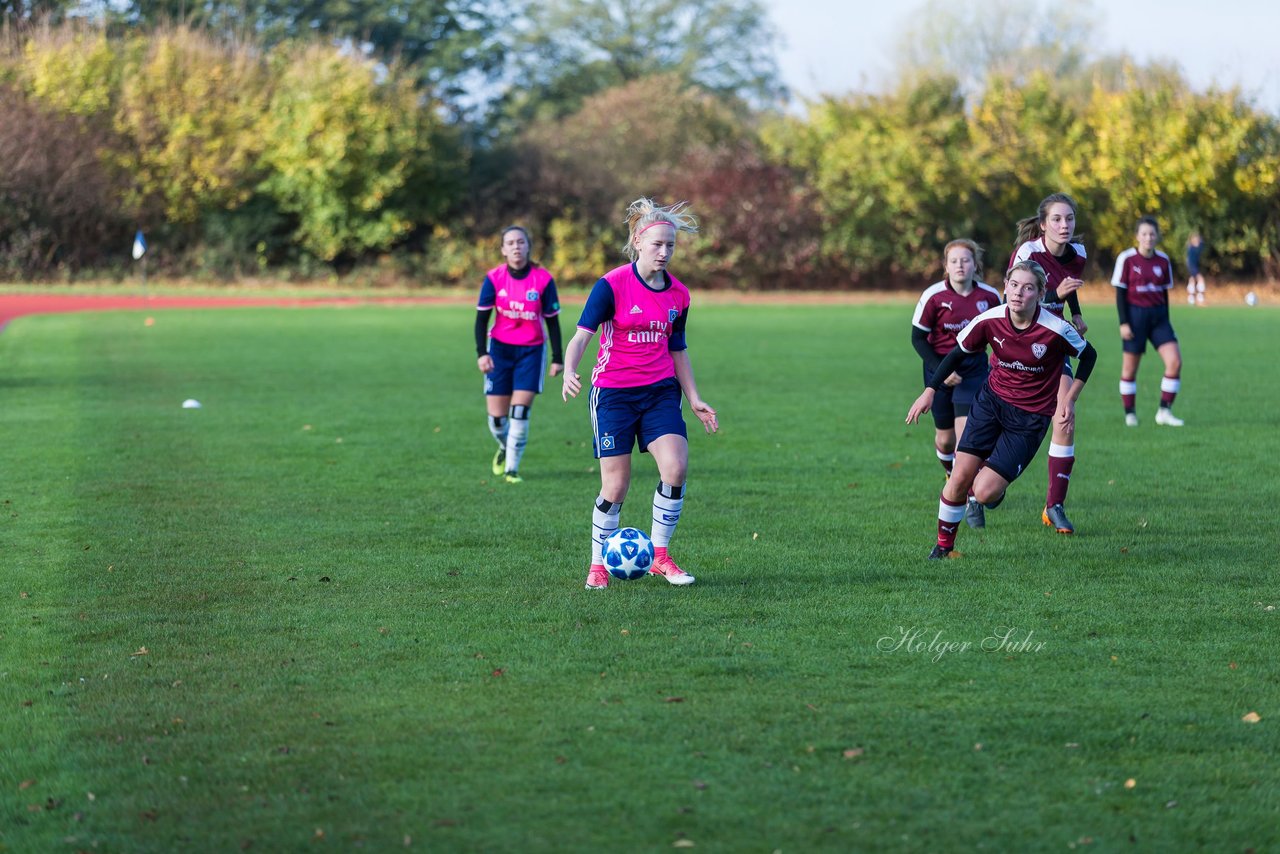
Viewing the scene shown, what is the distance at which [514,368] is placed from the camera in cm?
1155

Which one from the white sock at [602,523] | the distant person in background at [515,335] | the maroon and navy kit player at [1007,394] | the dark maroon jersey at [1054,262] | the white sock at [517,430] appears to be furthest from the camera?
the white sock at [517,430]

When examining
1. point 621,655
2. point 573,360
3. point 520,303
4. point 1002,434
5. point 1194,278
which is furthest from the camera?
point 1194,278

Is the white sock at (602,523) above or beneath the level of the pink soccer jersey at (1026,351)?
beneath

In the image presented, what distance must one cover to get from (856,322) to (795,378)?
13333 mm

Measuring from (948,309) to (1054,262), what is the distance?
716mm

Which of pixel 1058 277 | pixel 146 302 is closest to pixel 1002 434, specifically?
pixel 1058 277

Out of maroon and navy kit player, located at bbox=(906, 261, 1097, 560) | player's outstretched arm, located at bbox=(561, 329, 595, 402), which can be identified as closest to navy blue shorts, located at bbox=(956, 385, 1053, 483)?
maroon and navy kit player, located at bbox=(906, 261, 1097, 560)

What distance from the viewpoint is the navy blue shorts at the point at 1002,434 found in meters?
8.20

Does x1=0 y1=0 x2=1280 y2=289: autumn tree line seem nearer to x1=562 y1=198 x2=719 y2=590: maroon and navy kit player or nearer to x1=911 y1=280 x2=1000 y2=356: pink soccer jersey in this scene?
x1=911 y1=280 x2=1000 y2=356: pink soccer jersey

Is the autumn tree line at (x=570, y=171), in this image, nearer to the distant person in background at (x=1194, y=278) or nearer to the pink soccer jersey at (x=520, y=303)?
the distant person in background at (x=1194, y=278)

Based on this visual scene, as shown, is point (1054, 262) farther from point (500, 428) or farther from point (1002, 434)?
point (500, 428)

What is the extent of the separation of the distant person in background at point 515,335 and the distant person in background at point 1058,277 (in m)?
3.51

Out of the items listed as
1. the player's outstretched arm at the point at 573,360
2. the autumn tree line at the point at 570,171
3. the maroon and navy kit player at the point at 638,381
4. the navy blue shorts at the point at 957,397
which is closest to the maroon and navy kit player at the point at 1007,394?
the navy blue shorts at the point at 957,397

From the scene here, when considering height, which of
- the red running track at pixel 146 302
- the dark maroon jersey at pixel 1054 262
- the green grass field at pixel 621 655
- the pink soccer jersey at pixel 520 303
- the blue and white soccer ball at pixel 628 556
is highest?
the dark maroon jersey at pixel 1054 262
